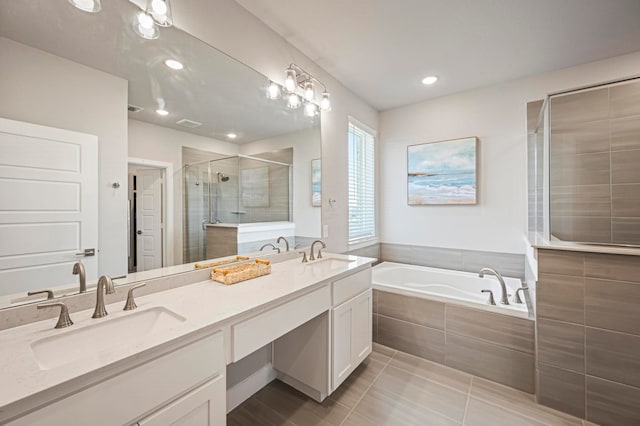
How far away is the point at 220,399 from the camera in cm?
97

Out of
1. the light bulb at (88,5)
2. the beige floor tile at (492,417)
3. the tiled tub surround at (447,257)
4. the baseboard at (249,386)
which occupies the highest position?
the light bulb at (88,5)

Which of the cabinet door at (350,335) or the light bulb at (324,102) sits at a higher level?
the light bulb at (324,102)

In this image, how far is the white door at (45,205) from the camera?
900mm

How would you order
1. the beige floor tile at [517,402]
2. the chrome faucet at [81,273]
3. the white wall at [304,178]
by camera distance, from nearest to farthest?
the chrome faucet at [81,273]
the beige floor tile at [517,402]
the white wall at [304,178]

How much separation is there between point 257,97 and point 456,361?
8.49 feet

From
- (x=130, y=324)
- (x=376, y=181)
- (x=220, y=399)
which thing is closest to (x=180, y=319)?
(x=130, y=324)

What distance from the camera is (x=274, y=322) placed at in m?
1.22

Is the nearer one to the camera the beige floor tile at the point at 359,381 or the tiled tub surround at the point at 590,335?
the tiled tub surround at the point at 590,335

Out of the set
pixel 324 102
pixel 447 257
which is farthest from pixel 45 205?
pixel 447 257

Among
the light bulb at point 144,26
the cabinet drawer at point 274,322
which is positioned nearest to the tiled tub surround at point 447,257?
the cabinet drawer at point 274,322

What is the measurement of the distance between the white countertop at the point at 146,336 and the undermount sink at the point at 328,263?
205 mm

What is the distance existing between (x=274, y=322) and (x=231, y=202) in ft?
2.69

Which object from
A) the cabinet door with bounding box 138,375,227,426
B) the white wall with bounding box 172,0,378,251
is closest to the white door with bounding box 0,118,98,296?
the cabinet door with bounding box 138,375,227,426

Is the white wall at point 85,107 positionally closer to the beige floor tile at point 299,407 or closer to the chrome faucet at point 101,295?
the chrome faucet at point 101,295
